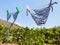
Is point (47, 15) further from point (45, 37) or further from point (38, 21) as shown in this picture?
point (45, 37)

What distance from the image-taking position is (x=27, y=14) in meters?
9.79

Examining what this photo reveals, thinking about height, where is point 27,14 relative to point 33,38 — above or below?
above

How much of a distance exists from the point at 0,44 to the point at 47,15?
6190 mm

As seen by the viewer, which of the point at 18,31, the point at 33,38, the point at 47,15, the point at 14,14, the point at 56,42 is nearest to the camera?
the point at 47,15

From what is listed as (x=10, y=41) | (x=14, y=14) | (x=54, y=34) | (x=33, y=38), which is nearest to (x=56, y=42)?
(x=54, y=34)

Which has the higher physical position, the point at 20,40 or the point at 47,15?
the point at 47,15

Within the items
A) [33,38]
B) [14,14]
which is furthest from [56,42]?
[14,14]

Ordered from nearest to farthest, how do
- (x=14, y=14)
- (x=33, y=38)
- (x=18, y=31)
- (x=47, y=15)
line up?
(x=47, y=15) < (x=14, y=14) < (x=33, y=38) < (x=18, y=31)

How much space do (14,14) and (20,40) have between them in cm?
393

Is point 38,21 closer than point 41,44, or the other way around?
point 38,21

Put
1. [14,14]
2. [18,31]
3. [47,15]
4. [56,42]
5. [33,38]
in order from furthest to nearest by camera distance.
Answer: [18,31] → [56,42] → [33,38] → [14,14] → [47,15]

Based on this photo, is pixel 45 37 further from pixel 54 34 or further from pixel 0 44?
pixel 0 44

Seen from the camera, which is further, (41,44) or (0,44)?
(0,44)

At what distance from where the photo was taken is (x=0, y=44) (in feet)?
48.4
